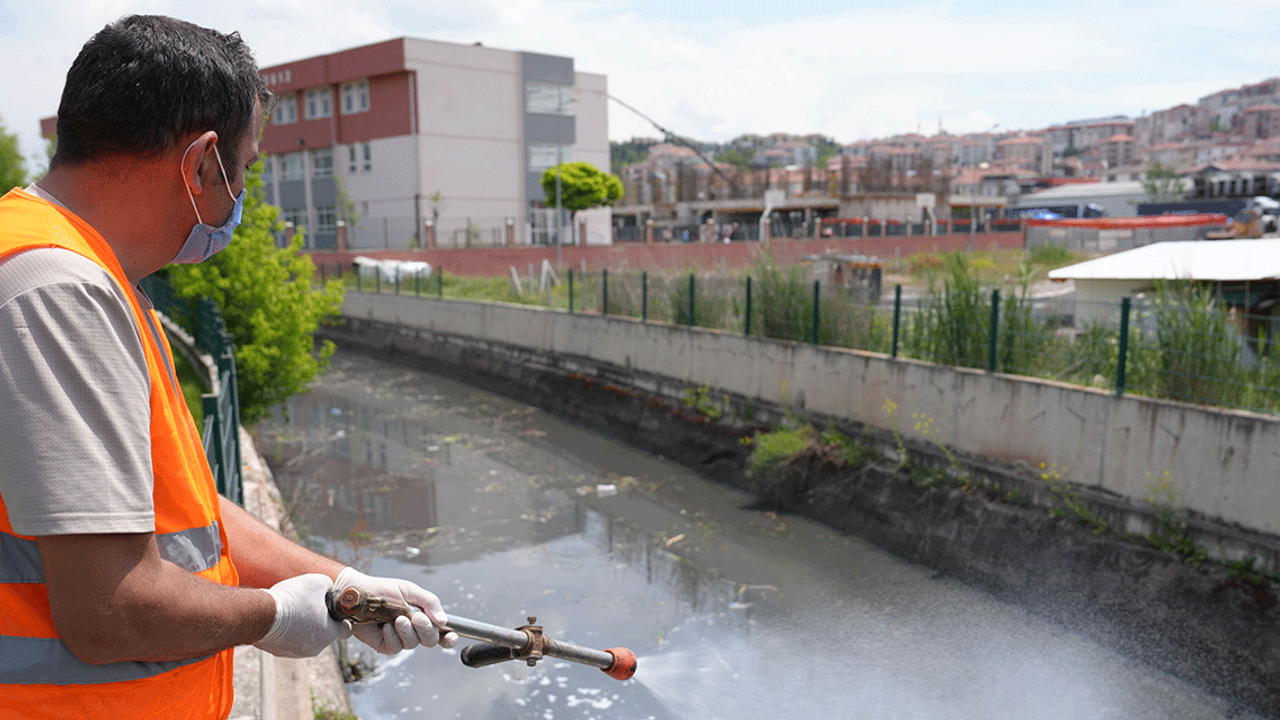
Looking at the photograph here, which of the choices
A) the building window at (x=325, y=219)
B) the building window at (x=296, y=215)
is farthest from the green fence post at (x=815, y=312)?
the building window at (x=296, y=215)

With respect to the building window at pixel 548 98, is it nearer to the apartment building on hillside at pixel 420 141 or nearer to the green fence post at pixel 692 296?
the apartment building on hillside at pixel 420 141

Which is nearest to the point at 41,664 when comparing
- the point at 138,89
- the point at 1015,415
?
the point at 138,89

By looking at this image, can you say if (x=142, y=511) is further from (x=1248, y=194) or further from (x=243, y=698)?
(x=1248, y=194)

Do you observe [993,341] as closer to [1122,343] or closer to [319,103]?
[1122,343]

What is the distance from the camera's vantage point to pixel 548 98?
142 feet

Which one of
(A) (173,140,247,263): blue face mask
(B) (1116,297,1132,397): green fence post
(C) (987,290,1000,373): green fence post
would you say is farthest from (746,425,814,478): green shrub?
(A) (173,140,247,263): blue face mask

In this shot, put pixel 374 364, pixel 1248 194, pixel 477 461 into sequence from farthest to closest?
1. pixel 1248 194
2. pixel 374 364
3. pixel 477 461

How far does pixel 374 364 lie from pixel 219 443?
685 inches

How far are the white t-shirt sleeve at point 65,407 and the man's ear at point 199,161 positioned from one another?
32cm

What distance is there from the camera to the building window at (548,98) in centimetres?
4272

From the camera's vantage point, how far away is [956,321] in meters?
9.80

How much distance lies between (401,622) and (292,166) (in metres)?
47.9

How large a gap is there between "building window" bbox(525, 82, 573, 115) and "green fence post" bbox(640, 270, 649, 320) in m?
29.8

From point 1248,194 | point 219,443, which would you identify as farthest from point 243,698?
point 1248,194
